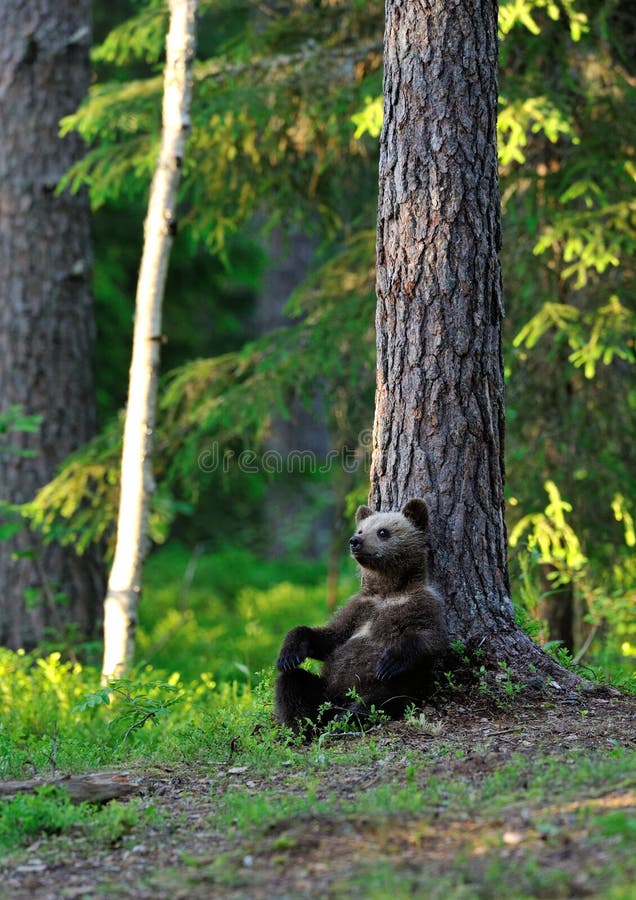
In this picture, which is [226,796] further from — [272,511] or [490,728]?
[272,511]

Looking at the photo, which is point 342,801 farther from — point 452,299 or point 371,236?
point 371,236

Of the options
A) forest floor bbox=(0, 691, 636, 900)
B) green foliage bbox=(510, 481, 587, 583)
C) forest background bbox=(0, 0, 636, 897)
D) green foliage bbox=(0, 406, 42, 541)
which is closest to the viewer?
forest floor bbox=(0, 691, 636, 900)

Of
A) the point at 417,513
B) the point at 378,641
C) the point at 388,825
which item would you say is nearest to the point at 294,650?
the point at 378,641

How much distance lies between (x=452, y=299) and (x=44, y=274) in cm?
570

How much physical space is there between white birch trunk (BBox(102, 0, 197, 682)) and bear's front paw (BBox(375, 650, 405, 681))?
316 centimetres

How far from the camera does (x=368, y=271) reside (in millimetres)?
9469

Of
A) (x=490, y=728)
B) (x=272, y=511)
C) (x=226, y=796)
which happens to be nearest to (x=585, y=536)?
(x=490, y=728)

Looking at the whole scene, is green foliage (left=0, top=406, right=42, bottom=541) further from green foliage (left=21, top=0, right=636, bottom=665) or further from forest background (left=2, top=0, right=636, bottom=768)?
green foliage (left=21, top=0, right=636, bottom=665)

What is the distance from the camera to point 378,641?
5.66 m

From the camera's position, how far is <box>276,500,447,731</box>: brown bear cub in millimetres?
5488

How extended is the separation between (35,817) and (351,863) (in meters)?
1.43

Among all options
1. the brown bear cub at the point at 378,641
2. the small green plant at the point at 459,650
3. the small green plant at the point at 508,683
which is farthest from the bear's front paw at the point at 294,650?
the small green plant at the point at 508,683

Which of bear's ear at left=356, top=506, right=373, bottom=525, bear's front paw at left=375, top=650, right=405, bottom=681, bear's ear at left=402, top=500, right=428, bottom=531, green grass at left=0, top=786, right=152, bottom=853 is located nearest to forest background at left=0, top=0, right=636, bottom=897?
green grass at left=0, top=786, right=152, bottom=853

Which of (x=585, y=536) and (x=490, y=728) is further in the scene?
(x=585, y=536)
